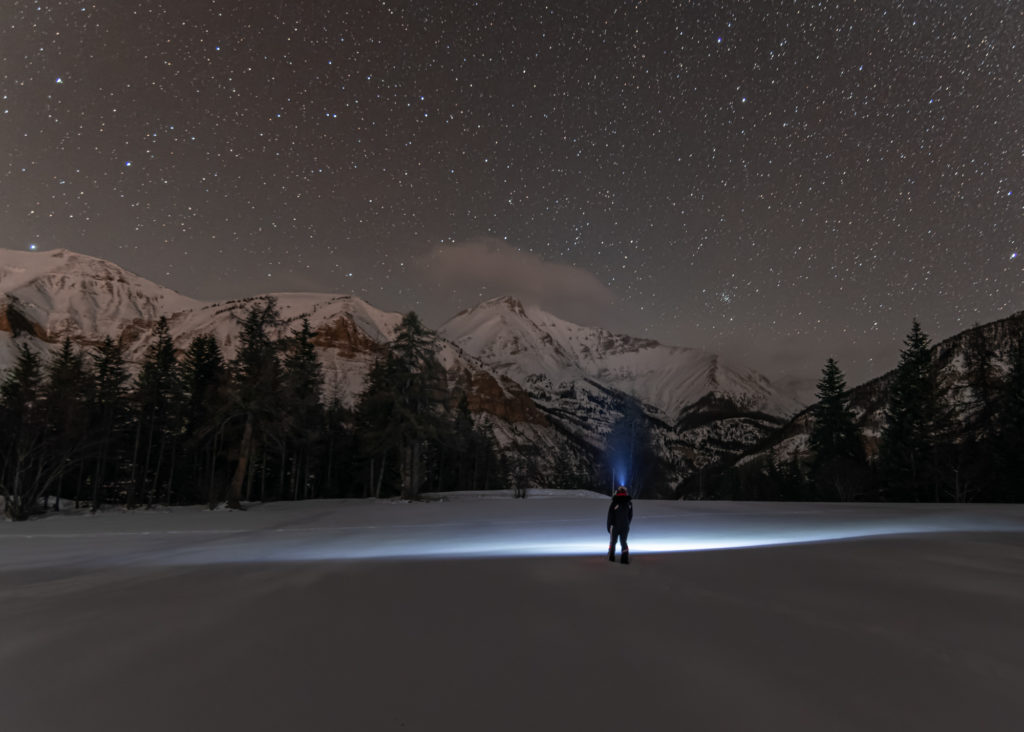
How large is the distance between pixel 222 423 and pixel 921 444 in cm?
5308

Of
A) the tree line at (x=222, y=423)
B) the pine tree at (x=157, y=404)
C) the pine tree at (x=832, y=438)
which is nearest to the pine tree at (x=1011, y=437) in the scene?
the pine tree at (x=832, y=438)

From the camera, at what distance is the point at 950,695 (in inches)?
153

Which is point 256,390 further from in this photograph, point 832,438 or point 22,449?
point 832,438

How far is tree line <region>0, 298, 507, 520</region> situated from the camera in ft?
97.8

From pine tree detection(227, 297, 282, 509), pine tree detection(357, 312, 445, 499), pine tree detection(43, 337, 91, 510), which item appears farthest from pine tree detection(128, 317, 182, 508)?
pine tree detection(357, 312, 445, 499)

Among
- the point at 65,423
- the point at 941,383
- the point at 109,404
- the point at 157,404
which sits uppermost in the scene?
the point at 941,383

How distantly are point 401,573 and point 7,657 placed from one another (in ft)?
15.6

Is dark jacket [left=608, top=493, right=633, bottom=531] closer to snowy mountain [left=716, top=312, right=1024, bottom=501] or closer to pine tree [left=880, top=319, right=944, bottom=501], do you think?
pine tree [left=880, top=319, right=944, bottom=501]

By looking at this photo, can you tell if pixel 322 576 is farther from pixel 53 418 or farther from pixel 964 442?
pixel 964 442

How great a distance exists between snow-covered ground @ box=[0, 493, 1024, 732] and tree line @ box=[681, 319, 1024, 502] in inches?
1508

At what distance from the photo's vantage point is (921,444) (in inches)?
1711

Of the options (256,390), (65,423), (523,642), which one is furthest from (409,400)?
(523,642)

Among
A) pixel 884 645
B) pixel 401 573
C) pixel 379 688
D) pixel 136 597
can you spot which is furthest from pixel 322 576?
pixel 884 645

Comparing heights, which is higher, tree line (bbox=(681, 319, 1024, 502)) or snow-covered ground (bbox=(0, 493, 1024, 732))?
tree line (bbox=(681, 319, 1024, 502))
